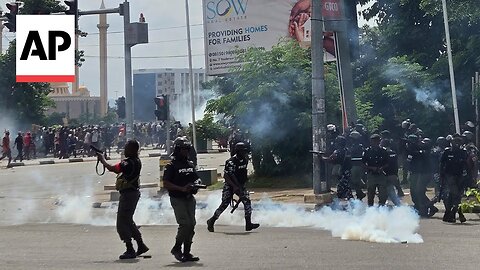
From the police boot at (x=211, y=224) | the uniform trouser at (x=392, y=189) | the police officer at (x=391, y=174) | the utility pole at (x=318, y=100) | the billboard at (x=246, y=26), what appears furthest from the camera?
the billboard at (x=246, y=26)

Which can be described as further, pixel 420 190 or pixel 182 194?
pixel 420 190

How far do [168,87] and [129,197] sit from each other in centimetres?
2560

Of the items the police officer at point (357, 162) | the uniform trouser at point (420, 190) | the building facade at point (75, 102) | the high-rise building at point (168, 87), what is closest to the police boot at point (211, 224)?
the uniform trouser at point (420, 190)

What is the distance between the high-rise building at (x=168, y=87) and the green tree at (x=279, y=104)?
11870 mm

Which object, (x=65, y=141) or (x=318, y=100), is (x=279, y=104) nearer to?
(x=318, y=100)

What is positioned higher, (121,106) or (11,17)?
(11,17)

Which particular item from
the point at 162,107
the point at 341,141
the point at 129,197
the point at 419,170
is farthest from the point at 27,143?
the point at 129,197

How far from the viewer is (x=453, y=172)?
15180mm

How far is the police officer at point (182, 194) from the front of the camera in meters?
11.0

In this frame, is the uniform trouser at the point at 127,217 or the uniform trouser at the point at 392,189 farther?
the uniform trouser at the point at 392,189

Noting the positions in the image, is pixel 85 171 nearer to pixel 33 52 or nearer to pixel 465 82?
pixel 33 52

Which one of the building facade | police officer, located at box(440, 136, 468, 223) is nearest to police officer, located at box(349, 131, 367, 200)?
police officer, located at box(440, 136, 468, 223)

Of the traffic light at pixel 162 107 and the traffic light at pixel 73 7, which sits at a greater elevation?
the traffic light at pixel 73 7

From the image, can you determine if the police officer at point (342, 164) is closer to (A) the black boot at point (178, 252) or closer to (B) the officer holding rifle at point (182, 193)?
(B) the officer holding rifle at point (182, 193)
